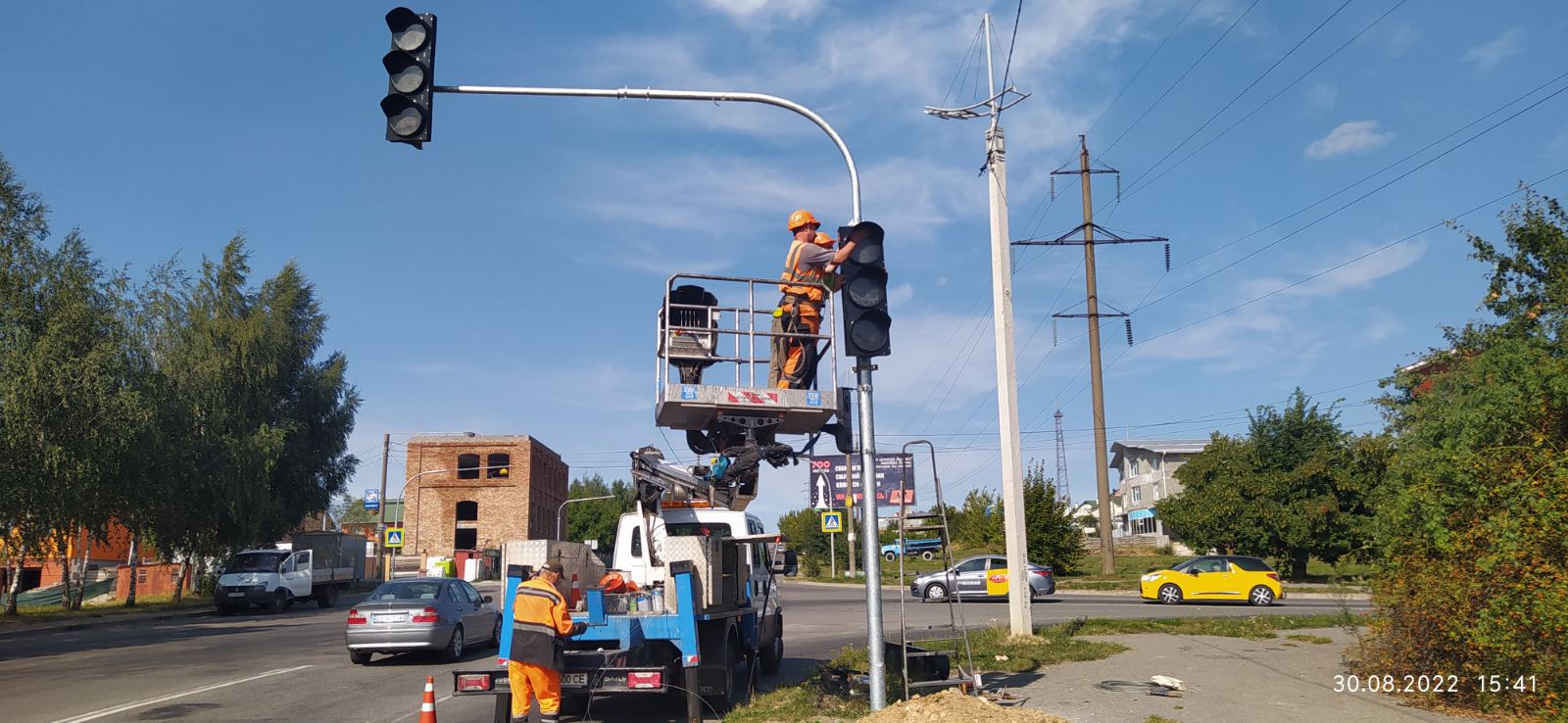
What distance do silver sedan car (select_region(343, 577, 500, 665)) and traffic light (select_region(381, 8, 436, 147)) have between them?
9633 millimetres

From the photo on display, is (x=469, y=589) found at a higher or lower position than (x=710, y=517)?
lower

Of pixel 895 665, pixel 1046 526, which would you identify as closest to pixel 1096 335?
pixel 1046 526

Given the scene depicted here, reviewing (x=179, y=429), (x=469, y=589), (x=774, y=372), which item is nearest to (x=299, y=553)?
(x=179, y=429)

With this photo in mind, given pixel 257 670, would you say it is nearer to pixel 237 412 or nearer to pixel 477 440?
pixel 237 412

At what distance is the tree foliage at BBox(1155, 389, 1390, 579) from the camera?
38.5 meters

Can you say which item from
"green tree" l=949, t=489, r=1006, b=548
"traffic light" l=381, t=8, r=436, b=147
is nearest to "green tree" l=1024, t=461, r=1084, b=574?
"green tree" l=949, t=489, r=1006, b=548

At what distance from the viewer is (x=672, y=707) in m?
12.3

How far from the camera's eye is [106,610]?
3534cm

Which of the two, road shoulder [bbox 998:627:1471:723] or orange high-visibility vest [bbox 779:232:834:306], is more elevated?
orange high-visibility vest [bbox 779:232:834:306]

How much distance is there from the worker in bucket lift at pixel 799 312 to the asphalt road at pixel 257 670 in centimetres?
400

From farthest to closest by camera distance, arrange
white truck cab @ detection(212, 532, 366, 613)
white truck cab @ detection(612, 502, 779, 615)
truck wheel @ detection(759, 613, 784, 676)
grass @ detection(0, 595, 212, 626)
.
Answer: white truck cab @ detection(212, 532, 366, 613)
grass @ detection(0, 595, 212, 626)
truck wheel @ detection(759, 613, 784, 676)
white truck cab @ detection(612, 502, 779, 615)

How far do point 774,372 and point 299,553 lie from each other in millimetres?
29878

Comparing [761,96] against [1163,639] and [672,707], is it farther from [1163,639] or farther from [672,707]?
[1163,639]

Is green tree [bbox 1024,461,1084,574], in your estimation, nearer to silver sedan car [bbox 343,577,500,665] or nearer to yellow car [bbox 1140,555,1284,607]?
yellow car [bbox 1140,555,1284,607]
